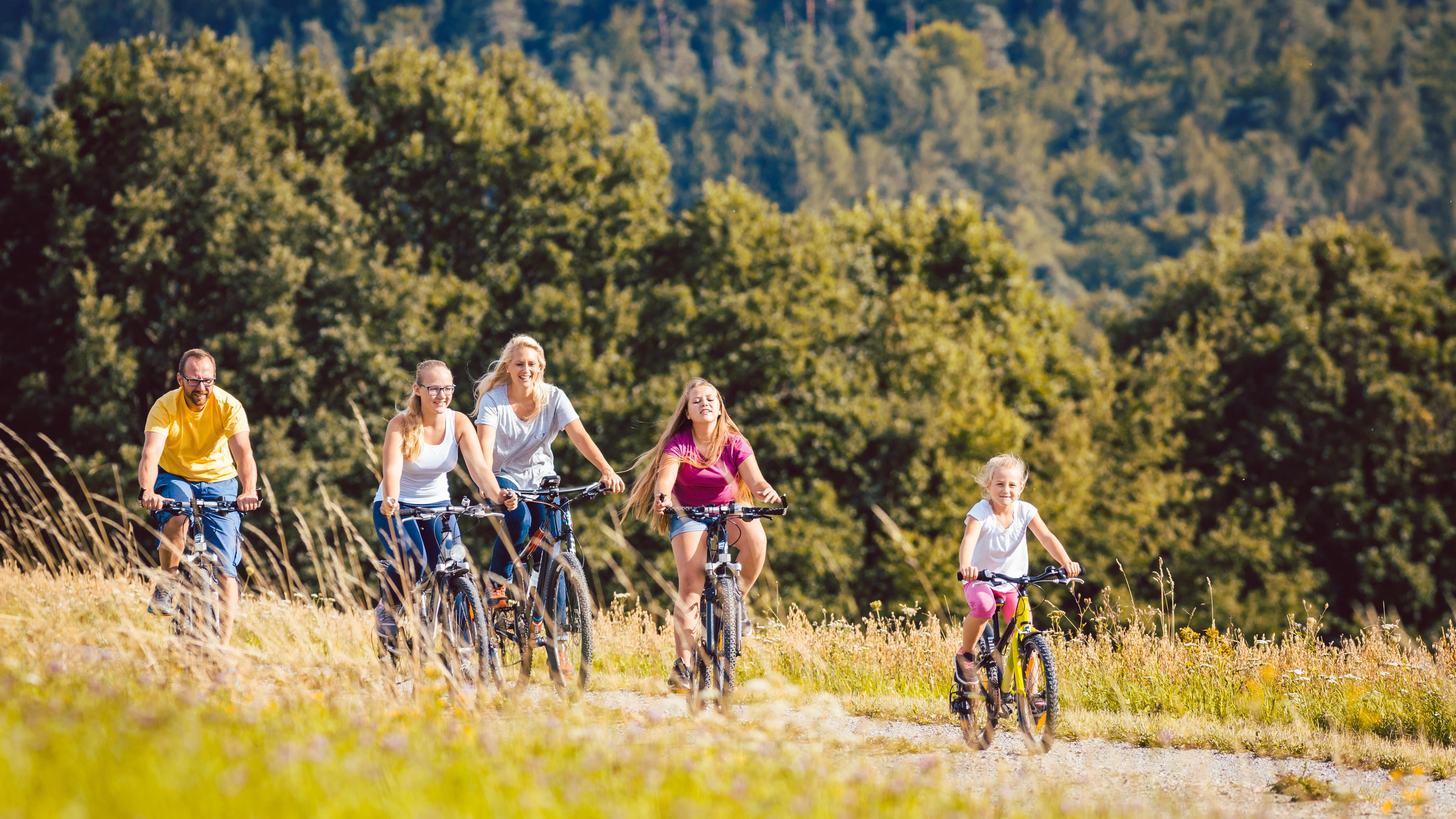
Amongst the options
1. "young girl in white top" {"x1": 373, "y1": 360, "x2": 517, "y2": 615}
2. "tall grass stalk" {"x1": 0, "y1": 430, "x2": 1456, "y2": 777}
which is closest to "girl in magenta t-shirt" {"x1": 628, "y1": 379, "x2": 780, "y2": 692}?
"tall grass stalk" {"x1": 0, "y1": 430, "x2": 1456, "y2": 777}

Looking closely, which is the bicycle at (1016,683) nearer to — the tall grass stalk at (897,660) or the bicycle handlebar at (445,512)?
the tall grass stalk at (897,660)

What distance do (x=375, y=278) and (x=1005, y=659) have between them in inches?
724

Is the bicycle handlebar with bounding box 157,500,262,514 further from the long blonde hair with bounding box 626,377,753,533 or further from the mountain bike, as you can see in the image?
the long blonde hair with bounding box 626,377,753,533

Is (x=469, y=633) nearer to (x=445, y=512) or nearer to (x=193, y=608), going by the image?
(x=445, y=512)

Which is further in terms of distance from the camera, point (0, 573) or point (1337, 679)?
point (0, 573)

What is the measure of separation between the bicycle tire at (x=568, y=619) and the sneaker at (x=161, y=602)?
83.3 inches

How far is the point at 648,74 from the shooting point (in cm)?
18238

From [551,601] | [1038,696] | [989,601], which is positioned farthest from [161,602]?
[1038,696]

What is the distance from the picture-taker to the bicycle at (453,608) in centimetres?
651

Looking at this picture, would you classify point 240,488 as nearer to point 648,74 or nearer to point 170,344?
point 170,344

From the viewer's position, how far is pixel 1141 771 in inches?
229

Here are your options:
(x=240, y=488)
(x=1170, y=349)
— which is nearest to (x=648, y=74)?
(x=1170, y=349)

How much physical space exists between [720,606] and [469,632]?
1413 millimetres

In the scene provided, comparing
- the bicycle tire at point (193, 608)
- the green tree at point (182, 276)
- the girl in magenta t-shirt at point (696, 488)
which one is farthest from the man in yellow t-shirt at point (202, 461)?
the green tree at point (182, 276)
